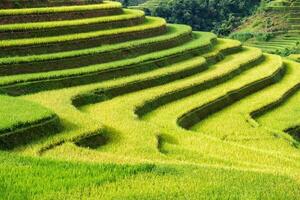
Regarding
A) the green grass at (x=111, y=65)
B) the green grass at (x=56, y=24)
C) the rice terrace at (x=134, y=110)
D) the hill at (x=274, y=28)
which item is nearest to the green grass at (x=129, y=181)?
the rice terrace at (x=134, y=110)

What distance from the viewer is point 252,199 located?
6562mm

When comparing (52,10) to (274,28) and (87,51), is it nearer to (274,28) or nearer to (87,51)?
(87,51)

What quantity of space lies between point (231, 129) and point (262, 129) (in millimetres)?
820

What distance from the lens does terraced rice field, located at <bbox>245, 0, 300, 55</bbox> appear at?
42037 mm

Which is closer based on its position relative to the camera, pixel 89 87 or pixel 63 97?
pixel 63 97

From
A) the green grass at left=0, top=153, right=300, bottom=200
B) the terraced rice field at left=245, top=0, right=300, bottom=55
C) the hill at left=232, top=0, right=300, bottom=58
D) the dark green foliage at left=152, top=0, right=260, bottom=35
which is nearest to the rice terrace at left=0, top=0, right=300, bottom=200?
the green grass at left=0, top=153, right=300, bottom=200

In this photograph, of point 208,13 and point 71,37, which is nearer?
point 71,37

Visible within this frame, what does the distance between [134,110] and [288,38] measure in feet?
119

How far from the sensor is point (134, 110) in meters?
13.7

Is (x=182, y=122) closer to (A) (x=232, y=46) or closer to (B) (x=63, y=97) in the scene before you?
(B) (x=63, y=97)

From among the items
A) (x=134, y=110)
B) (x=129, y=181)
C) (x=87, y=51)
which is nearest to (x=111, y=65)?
(x=87, y=51)

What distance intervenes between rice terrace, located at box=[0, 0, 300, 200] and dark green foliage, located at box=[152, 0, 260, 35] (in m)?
27.7

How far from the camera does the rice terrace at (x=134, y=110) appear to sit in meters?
7.07

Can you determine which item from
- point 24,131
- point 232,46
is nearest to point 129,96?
point 24,131
